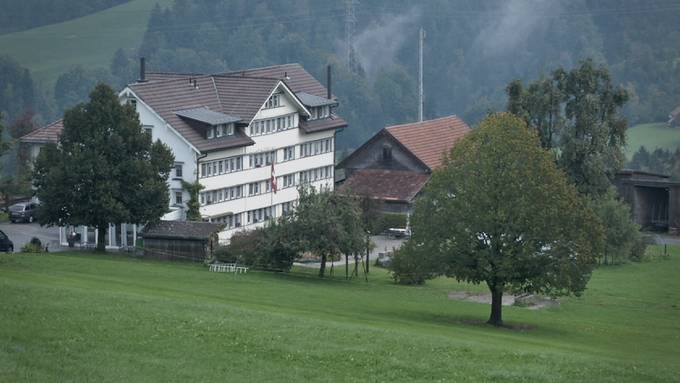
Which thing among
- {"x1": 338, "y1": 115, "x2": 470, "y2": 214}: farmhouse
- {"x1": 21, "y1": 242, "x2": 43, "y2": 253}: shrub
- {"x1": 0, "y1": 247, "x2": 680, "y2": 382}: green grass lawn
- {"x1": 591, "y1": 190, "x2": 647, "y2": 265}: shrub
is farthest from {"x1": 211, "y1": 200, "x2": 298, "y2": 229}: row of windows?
{"x1": 0, "y1": 247, "x2": 680, "y2": 382}: green grass lawn

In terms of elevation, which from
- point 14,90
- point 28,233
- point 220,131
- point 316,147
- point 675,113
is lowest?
point 28,233

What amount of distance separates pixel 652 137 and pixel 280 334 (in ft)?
468

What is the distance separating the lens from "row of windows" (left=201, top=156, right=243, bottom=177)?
77000 mm

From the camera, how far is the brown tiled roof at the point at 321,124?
8775cm

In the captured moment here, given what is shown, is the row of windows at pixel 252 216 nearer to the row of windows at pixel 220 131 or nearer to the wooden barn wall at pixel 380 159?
the row of windows at pixel 220 131

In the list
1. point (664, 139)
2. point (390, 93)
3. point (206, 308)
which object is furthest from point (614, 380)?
point (390, 93)

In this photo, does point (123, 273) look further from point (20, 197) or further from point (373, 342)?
point (20, 197)

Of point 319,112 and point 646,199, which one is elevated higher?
point 319,112

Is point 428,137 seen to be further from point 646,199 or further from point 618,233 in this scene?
point 618,233

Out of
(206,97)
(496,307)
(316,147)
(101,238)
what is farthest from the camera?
(316,147)

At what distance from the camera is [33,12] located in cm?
11125

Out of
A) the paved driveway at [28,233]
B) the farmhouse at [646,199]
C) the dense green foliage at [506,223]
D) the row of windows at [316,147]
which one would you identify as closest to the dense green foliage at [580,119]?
the farmhouse at [646,199]

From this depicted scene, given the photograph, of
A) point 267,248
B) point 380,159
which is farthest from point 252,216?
point 267,248

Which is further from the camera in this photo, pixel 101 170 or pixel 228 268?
pixel 101 170
